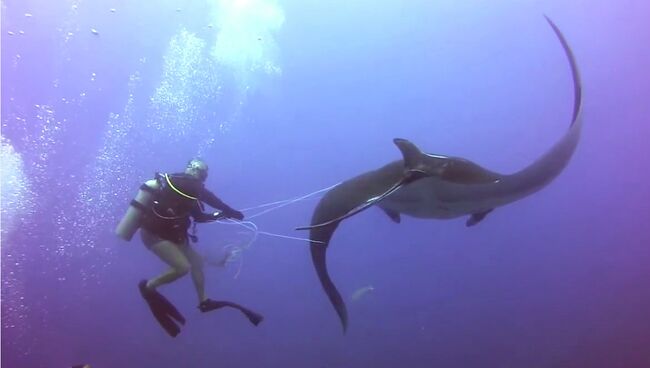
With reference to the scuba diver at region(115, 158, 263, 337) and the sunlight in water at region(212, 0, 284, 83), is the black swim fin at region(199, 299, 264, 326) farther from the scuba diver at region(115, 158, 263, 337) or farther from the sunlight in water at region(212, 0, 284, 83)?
the sunlight in water at region(212, 0, 284, 83)

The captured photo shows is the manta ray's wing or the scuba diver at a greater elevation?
the scuba diver

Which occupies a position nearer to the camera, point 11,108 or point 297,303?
point 11,108

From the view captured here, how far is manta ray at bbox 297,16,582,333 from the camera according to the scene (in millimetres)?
3662

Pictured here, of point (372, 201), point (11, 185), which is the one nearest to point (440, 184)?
point (372, 201)

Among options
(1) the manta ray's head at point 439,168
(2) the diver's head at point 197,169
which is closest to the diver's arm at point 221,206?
(2) the diver's head at point 197,169

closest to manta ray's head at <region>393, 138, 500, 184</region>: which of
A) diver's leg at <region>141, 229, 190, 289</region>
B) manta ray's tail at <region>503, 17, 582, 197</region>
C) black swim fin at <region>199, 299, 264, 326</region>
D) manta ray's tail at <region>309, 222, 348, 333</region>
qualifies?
manta ray's tail at <region>503, 17, 582, 197</region>

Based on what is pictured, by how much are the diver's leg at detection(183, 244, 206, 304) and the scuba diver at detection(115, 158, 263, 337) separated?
0.11 m

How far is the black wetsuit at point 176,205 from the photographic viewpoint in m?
4.64

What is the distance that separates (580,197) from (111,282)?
18.8 m

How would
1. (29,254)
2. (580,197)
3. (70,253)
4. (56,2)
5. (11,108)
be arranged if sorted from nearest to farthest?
1. (56,2)
2. (11,108)
3. (29,254)
4. (70,253)
5. (580,197)

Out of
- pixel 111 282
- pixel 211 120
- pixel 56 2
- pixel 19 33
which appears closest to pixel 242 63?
pixel 211 120

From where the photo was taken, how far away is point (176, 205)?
4.68 m

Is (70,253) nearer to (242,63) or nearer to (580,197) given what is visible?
(242,63)

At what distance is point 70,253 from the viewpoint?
16.9m
